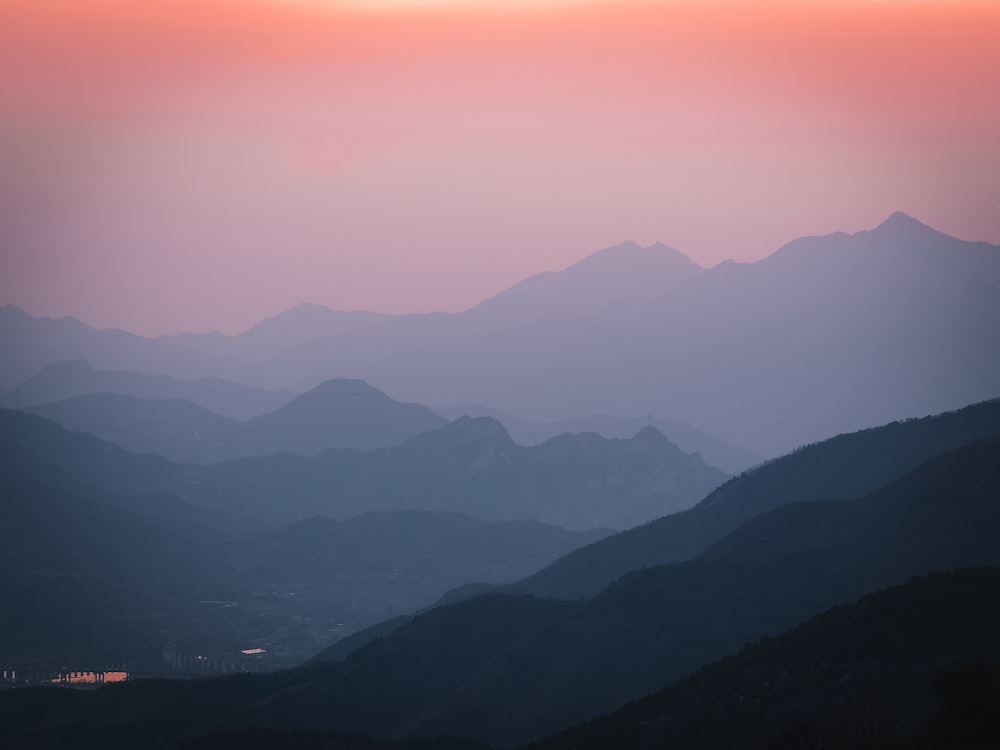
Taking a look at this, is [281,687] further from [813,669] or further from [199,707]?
[813,669]

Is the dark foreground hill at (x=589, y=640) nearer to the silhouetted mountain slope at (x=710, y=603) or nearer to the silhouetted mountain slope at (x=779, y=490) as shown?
the silhouetted mountain slope at (x=710, y=603)

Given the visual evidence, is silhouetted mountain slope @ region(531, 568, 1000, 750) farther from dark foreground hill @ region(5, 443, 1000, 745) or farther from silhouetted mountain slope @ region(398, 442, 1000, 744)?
silhouetted mountain slope @ region(398, 442, 1000, 744)

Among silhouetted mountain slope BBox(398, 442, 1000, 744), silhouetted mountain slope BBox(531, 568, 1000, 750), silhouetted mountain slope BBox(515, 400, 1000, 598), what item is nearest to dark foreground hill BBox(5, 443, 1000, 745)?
silhouetted mountain slope BBox(398, 442, 1000, 744)

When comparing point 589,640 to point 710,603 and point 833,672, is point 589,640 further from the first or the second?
point 833,672

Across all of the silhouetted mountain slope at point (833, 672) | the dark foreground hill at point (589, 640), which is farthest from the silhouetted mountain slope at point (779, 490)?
the silhouetted mountain slope at point (833, 672)

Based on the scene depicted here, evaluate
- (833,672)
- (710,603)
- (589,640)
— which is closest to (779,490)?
(710,603)

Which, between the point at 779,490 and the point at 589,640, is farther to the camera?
the point at 779,490
